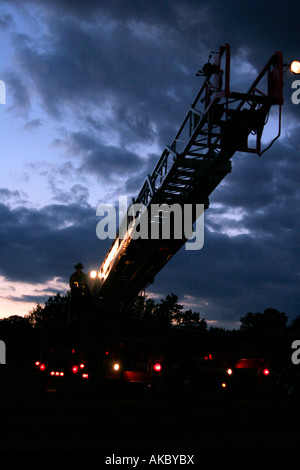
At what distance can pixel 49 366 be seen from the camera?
1412cm

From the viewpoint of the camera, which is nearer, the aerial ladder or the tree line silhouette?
the aerial ladder

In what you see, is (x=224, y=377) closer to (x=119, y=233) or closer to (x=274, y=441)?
(x=119, y=233)

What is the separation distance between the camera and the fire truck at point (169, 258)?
10.4m

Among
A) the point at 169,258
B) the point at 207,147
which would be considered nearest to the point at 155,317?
the point at 169,258

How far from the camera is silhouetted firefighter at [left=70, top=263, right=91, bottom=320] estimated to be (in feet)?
47.0

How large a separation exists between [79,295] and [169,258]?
2999 mm

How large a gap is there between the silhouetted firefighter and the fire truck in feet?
0.89

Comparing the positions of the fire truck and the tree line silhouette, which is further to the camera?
the tree line silhouette

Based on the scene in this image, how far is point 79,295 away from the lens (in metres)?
14.9

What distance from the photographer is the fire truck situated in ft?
34.3

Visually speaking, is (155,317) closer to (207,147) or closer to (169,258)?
(169,258)

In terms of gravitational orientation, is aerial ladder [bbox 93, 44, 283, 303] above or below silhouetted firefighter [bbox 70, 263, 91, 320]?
above

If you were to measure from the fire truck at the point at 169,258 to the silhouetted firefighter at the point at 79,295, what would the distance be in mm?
273

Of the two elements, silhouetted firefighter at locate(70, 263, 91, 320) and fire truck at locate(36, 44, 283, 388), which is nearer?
fire truck at locate(36, 44, 283, 388)
